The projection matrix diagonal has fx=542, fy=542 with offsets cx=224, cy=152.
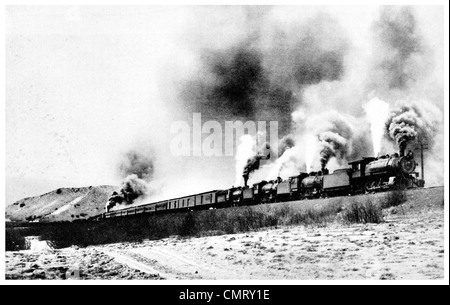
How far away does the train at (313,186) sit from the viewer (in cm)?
1197

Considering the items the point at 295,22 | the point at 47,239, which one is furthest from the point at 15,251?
the point at 295,22

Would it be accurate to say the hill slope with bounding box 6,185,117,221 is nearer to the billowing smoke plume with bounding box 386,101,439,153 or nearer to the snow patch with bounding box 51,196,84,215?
the snow patch with bounding box 51,196,84,215

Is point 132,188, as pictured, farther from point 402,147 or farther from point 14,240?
point 402,147

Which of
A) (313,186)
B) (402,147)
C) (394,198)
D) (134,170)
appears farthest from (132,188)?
(402,147)

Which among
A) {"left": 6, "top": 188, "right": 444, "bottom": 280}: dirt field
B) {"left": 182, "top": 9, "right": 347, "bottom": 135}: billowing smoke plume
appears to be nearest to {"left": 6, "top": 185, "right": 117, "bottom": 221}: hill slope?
{"left": 6, "top": 188, "right": 444, "bottom": 280}: dirt field

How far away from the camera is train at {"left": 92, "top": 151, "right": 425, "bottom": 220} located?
1197cm

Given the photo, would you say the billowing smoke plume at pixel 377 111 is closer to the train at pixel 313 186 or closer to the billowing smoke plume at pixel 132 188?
the train at pixel 313 186

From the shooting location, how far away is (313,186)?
42.7 ft

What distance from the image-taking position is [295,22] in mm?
11727

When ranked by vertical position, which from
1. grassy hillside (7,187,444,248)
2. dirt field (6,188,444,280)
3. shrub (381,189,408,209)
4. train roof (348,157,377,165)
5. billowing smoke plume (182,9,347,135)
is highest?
billowing smoke plume (182,9,347,135)

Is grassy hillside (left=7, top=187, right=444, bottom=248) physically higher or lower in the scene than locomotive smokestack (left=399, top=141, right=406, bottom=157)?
lower

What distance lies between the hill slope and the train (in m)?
0.31

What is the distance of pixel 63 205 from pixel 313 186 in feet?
20.6

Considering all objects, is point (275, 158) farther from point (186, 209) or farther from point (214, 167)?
point (186, 209)
